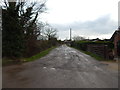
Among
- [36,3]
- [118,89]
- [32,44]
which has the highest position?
[36,3]

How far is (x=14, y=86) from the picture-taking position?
490 cm

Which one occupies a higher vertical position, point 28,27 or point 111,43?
point 28,27

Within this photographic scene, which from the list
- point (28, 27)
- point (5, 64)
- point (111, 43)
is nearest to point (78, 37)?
point (111, 43)

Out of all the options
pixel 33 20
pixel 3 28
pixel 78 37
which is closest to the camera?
pixel 3 28

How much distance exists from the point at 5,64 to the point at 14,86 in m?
5.50

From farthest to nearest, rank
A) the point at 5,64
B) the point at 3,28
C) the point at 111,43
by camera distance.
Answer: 1. the point at 111,43
2. the point at 3,28
3. the point at 5,64

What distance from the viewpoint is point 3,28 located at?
11.3m

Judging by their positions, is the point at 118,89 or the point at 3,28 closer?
the point at 118,89

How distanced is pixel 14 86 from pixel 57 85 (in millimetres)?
1708

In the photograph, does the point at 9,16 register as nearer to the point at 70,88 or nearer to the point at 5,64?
the point at 5,64

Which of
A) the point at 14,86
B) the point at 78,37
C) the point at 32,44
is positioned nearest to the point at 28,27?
the point at 32,44

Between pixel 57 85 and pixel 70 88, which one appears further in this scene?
pixel 57 85

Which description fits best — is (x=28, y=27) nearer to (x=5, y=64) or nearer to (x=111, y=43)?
(x=5, y=64)

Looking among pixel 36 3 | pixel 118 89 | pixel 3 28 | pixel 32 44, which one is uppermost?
pixel 36 3
